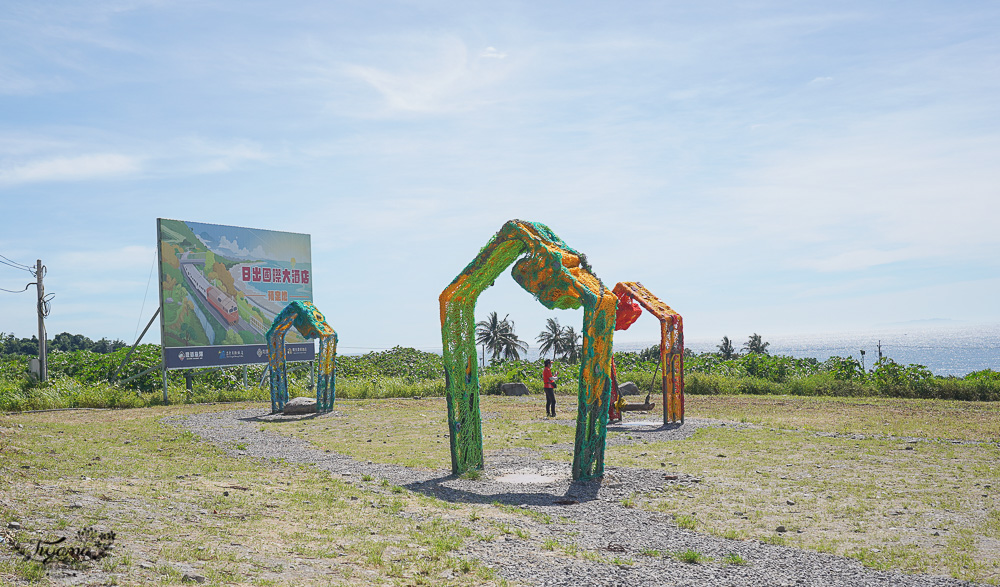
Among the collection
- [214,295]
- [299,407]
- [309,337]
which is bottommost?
[299,407]

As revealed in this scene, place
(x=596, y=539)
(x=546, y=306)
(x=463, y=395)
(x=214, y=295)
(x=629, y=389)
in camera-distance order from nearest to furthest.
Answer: (x=596, y=539) → (x=546, y=306) → (x=463, y=395) → (x=629, y=389) → (x=214, y=295)

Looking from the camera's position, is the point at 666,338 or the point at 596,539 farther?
the point at 666,338

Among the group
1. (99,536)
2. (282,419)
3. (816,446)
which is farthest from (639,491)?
(282,419)

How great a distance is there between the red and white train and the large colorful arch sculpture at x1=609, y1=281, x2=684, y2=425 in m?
13.4

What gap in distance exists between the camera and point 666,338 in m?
15.8

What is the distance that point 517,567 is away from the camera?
5.52 metres

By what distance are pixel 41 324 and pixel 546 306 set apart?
22018 mm

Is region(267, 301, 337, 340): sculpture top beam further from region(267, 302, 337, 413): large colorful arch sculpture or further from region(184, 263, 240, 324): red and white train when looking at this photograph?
region(184, 263, 240, 324): red and white train

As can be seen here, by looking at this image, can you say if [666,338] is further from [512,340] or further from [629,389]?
[512,340]

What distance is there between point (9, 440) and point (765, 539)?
35.7ft

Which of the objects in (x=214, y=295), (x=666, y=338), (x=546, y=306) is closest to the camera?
(x=546, y=306)

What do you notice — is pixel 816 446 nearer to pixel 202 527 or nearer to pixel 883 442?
pixel 883 442

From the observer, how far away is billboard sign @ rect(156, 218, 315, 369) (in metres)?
22.2

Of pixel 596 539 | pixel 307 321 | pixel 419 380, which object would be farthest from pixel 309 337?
pixel 596 539
